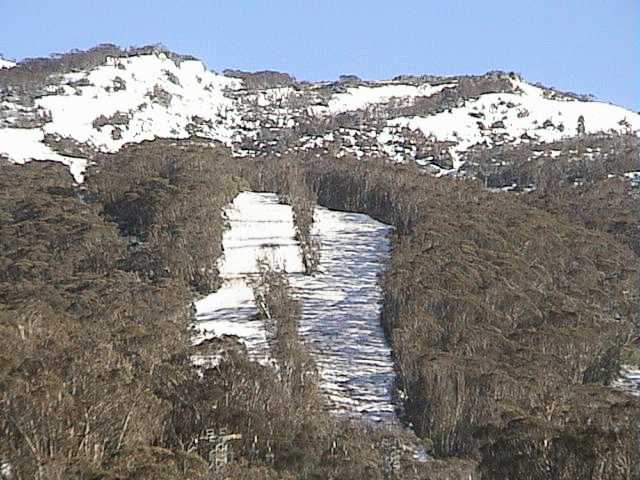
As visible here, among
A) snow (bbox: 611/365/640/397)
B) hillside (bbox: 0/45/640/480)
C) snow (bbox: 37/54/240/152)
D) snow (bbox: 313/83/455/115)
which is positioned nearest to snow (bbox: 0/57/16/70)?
snow (bbox: 37/54/240/152)

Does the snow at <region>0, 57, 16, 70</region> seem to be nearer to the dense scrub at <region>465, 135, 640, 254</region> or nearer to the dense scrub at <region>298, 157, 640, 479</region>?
the dense scrub at <region>465, 135, 640, 254</region>

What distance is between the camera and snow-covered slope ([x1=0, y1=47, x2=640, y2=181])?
207 ft

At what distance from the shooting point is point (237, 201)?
41.9m

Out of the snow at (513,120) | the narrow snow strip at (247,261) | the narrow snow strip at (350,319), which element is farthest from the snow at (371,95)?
the narrow snow strip at (350,319)

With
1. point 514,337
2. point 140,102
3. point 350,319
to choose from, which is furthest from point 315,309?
point 140,102

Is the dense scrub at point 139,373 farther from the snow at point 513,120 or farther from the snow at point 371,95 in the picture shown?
the snow at point 371,95

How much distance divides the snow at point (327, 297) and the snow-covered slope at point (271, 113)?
55.2ft

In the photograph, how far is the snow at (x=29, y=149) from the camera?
53844mm

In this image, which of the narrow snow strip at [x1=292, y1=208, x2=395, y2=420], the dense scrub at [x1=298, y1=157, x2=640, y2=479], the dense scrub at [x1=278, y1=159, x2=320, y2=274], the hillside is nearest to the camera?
the dense scrub at [x1=298, y1=157, x2=640, y2=479]

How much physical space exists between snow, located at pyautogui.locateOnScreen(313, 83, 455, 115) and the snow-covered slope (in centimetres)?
12

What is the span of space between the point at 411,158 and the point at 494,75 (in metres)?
29.2

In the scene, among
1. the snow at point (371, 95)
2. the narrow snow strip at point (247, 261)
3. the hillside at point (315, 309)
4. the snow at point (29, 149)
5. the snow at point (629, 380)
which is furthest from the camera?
the snow at point (371, 95)

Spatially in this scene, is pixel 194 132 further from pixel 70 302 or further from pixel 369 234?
pixel 70 302

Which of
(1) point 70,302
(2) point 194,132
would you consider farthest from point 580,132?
(1) point 70,302
